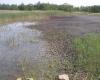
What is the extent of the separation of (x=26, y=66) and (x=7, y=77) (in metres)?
1.58

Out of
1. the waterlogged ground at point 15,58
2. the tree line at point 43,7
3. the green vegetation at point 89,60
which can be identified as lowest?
the waterlogged ground at point 15,58

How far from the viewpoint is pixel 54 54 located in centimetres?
1284

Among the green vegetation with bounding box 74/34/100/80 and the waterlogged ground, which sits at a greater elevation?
the green vegetation with bounding box 74/34/100/80

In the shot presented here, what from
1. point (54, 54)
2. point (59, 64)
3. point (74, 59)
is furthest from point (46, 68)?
point (54, 54)

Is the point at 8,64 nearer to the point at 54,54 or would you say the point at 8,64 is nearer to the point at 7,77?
the point at 7,77

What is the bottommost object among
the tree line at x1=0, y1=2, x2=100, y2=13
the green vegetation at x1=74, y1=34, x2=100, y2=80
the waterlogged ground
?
the waterlogged ground

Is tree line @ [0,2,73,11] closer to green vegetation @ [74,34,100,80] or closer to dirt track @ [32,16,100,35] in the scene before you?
dirt track @ [32,16,100,35]

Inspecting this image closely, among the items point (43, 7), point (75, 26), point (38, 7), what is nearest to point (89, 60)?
point (75, 26)

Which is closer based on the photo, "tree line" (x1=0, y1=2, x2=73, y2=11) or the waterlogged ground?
the waterlogged ground

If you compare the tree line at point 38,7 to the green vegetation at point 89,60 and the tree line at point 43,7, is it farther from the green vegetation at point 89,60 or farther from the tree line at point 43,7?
the green vegetation at point 89,60

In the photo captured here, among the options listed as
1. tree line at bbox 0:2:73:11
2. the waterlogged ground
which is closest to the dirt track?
the waterlogged ground

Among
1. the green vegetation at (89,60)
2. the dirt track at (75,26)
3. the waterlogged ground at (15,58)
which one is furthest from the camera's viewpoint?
the dirt track at (75,26)

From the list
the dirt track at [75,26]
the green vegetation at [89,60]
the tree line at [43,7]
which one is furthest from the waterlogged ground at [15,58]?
the tree line at [43,7]

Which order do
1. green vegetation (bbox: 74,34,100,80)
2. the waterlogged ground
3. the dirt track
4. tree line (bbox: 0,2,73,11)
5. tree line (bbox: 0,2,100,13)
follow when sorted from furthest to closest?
tree line (bbox: 0,2,73,11)
tree line (bbox: 0,2,100,13)
the dirt track
the waterlogged ground
green vegetation (bbox: 74,34,100,80)
